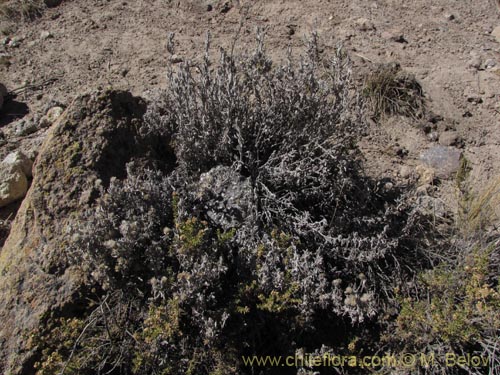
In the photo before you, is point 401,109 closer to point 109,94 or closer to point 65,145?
point 109,94

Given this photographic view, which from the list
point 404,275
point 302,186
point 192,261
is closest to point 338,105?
point 302,186

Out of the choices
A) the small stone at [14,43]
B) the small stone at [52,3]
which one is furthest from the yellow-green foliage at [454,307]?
the small stone at [52,3]

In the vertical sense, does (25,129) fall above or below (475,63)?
below

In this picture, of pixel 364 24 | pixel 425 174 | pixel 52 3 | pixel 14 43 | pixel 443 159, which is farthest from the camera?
pixel 52 3

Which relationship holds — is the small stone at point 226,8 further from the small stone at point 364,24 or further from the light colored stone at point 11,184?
the light colored stone at point 11,184

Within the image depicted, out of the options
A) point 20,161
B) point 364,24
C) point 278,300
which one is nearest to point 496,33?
point 364,24

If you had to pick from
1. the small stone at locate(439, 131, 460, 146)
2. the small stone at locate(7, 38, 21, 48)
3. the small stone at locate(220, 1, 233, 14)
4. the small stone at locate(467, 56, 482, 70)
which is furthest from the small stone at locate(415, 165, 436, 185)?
the small stone at locate(7, 38, 21, 48)

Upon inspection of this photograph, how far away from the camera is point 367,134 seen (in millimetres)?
4055

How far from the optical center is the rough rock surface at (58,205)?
8.68ft

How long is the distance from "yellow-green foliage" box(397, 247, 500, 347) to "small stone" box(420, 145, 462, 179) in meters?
1.04

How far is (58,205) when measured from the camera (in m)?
2.93

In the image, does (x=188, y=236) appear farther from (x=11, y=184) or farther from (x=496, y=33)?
(x=496, y=33)

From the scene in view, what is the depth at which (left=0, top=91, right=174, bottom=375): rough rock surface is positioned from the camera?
2646mm

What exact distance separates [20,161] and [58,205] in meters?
1.01
